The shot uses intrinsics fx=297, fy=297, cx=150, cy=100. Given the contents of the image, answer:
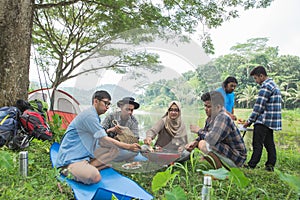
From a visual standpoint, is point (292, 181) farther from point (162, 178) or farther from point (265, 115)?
point (265, 115)

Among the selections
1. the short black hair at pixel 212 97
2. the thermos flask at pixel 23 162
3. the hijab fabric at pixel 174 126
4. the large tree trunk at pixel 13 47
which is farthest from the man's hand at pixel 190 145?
the large tree trunk at pixel 13 47

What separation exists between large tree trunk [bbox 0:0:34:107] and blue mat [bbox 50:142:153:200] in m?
1.93

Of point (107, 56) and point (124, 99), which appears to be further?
point (107, 56)

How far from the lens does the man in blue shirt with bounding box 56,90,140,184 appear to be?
2084mm

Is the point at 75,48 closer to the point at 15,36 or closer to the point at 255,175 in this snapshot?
the point at 15,36

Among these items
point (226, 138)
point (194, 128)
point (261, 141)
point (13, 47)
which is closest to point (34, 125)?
point (13, 47)

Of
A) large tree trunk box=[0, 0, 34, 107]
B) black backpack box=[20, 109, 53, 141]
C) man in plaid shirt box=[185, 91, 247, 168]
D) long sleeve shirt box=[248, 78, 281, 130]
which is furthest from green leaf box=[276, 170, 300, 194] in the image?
large tree trunk box=[0, 0, 34, 107]

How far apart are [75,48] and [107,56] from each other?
207 inches

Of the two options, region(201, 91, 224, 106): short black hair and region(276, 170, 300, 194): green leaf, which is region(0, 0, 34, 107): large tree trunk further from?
region(276, 170, 300, 194): green leaf

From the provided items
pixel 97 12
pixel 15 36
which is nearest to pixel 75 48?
pixel 97 12

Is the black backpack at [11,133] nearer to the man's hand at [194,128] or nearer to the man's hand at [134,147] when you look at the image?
the man's hand at [134,147]

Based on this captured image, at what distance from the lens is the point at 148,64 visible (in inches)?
76.5

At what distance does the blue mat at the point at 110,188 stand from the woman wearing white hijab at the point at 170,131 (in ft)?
1.14

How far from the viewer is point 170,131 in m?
2.11
